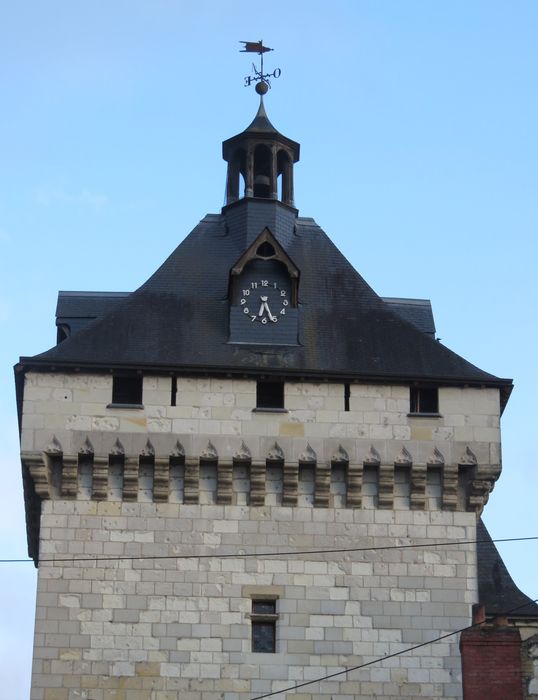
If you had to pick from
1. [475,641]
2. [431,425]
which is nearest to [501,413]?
[431,425]

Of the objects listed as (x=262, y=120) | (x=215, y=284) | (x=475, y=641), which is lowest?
(x=475, y=641)

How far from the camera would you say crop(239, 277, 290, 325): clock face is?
41719 millimetres

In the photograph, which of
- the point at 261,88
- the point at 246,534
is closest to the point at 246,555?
the point at 246,534

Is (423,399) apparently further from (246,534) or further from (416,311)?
(246,534)

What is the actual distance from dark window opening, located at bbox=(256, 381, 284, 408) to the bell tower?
636 cm

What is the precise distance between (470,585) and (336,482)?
11.1ft

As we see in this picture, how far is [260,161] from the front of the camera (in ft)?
150

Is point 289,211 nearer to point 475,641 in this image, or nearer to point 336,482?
point 336,482

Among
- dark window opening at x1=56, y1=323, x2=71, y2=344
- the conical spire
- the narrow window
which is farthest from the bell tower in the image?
the narrow window

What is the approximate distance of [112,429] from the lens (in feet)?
130

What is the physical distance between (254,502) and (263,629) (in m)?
2.61

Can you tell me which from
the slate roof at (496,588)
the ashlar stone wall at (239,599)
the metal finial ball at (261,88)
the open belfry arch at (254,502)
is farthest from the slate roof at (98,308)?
the metal finial ball at (261,88)

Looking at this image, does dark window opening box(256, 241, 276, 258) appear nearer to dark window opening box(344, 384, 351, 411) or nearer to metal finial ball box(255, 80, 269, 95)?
dark window opening box(344, 384, 351, 411)

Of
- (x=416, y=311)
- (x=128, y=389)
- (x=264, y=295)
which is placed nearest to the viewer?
(x=128, y=389)
